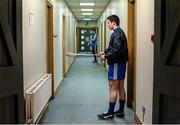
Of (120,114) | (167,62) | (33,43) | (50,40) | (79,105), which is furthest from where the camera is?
(50,40)

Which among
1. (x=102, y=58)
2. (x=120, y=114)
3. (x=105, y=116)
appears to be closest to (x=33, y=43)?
(x=102, y=58)

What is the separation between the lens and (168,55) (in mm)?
2459

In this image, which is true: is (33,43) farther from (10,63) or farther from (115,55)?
(10,63)

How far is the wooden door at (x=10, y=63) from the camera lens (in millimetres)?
2396

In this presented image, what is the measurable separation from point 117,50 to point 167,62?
5.85 ft

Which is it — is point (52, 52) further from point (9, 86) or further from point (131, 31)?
point (9, 86)

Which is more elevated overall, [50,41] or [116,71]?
[50,41]

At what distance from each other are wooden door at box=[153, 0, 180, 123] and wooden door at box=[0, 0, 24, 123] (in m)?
1.29

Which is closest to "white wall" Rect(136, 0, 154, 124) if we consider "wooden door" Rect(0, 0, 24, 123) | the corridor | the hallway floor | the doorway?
the corridor

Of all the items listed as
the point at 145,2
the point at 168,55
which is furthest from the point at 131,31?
the point at 168,55

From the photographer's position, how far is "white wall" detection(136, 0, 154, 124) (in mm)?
3443

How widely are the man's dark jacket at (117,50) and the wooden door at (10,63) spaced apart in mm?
1796

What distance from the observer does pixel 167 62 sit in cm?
249

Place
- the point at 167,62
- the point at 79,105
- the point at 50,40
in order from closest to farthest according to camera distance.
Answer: the point at 167,62
the point at 79,105
the point at 50,40
